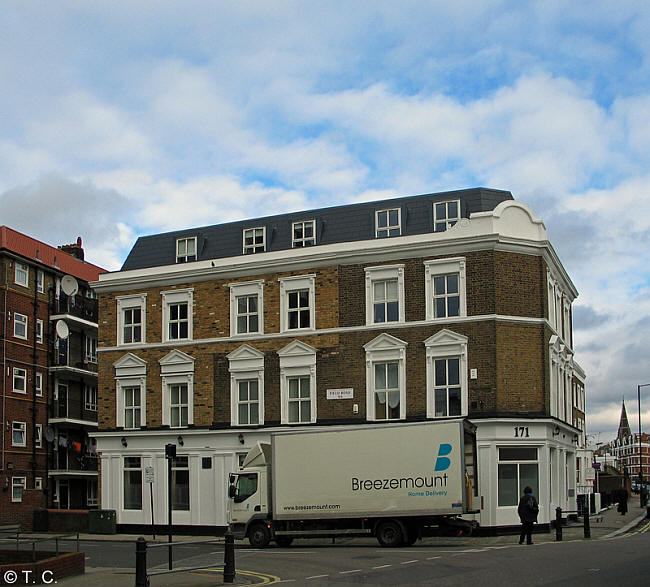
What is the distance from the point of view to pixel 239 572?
20.7 metres

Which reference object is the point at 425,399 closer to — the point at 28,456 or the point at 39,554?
the point at 39,554

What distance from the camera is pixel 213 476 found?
124 ft

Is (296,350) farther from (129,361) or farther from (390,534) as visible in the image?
(390,534)

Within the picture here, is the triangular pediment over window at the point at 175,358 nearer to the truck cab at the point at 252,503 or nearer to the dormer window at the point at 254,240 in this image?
the dormer window at the point at 254,240

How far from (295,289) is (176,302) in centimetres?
584

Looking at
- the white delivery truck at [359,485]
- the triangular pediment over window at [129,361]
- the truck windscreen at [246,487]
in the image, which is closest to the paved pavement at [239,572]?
the white delivery truck at [359,485]

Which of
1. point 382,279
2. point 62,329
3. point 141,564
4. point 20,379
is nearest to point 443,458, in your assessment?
point 382,279

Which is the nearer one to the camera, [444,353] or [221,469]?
[444,353]

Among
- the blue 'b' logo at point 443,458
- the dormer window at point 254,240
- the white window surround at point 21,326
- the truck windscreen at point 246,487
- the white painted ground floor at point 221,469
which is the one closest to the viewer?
the blue 'b' logo at point 443,458

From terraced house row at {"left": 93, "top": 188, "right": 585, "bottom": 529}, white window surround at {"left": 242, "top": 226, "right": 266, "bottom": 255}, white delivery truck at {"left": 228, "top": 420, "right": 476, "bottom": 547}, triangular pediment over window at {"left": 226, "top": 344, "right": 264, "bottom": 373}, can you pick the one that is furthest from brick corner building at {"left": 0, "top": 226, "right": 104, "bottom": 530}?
white delivery truck at {"left": 228, "top": 420, "right": 476, "bottom": 547}

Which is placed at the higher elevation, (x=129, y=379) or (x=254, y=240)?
(x=254, y=240)

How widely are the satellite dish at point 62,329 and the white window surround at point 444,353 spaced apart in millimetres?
24403

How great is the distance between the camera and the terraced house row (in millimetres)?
34000

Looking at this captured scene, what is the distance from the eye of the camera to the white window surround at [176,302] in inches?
1570
